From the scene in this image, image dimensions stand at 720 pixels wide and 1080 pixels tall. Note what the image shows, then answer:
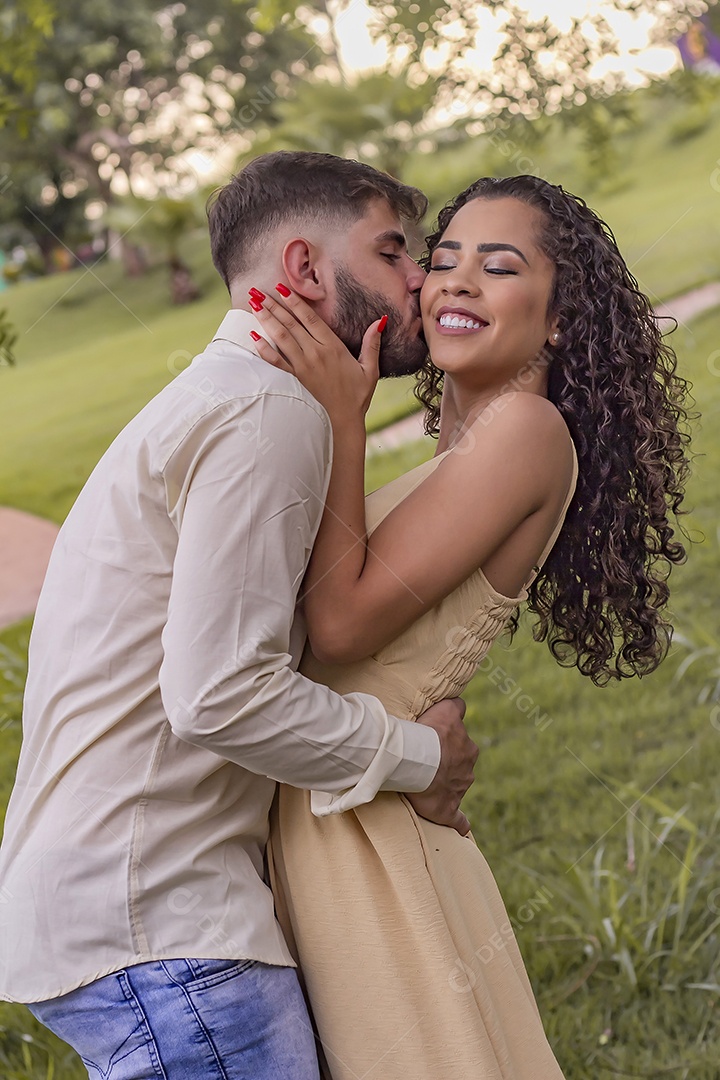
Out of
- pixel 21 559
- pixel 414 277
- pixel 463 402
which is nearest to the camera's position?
pixel 414 277

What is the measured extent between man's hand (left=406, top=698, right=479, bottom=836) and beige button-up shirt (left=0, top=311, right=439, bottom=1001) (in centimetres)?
8

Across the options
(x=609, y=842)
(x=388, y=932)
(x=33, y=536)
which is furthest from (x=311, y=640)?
(x=33, y=536)

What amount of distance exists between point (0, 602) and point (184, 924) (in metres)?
6.01

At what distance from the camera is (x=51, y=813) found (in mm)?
1498

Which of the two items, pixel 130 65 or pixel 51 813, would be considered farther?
pixel 130 65

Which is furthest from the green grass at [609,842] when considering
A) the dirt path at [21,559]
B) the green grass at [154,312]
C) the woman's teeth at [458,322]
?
the green grass at [154,312]

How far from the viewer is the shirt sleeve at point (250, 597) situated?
1.34 metres

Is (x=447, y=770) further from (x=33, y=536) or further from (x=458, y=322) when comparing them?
(x=33, y=536)

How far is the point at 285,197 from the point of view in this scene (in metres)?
1.72

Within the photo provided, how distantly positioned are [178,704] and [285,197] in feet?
2.68

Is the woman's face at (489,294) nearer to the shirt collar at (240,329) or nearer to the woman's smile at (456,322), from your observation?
the woman's smile at (456,322)

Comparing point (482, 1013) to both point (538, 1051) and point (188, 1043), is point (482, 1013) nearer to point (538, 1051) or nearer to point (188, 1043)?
point (538, 1051)

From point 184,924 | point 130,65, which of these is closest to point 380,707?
point 184,924

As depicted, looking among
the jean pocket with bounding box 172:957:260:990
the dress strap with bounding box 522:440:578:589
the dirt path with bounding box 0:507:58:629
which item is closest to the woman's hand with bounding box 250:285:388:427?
the dress strap with bounding box 522:440:578:589
